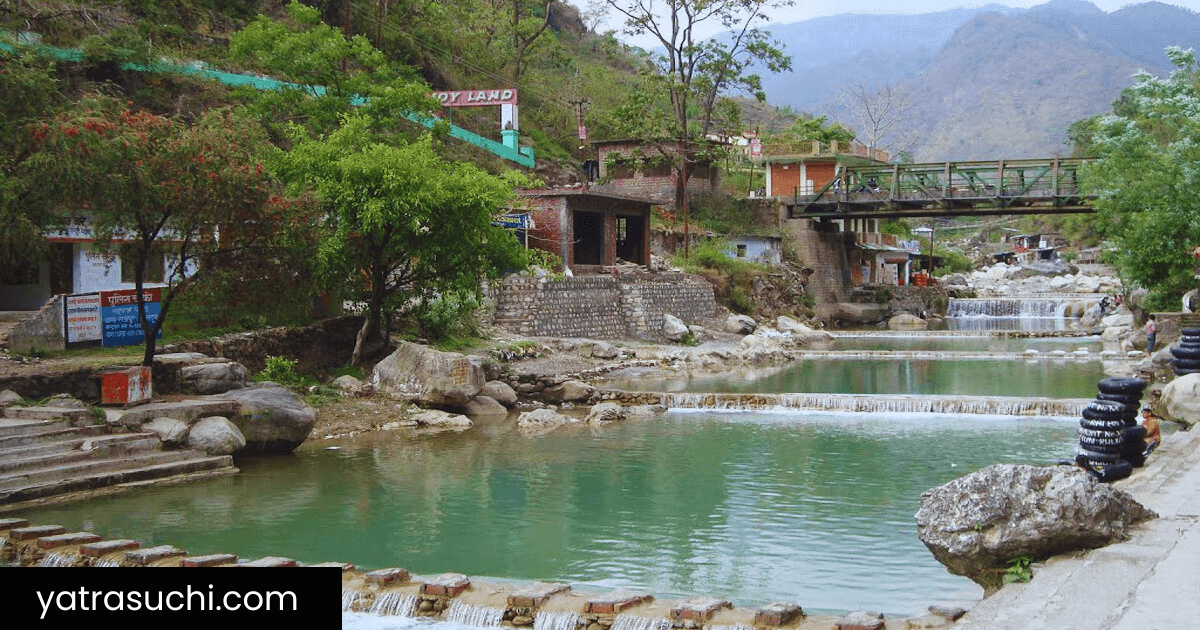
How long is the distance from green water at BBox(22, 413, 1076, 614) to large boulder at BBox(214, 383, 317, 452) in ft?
1.40

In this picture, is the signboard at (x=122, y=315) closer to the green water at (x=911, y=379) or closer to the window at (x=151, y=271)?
the window at (x=151, y=271)

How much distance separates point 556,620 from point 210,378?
12.3 meters

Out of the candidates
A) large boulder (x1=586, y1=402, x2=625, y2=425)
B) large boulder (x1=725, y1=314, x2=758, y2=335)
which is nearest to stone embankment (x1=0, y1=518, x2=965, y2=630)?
large boulder (x1=586, y1=402, x2=625, y2=425)

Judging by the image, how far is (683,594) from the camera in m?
10.3

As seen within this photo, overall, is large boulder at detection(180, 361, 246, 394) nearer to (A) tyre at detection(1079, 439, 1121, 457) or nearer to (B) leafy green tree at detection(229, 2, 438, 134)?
(B) leafy green tree at detection(229, 2, 438, 134)

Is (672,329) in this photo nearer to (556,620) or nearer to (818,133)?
(556,620)

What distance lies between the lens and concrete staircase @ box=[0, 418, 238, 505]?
46.0ft

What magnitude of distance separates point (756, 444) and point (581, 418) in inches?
183

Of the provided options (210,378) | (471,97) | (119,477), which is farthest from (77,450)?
(471,97)

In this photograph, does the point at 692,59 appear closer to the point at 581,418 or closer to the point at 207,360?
the point at 581,418

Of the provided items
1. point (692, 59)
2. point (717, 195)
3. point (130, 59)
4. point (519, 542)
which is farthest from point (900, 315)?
point (519, 542)

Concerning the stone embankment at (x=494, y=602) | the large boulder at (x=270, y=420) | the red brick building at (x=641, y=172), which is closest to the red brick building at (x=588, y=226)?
the red brick building at (x=641, y=172)

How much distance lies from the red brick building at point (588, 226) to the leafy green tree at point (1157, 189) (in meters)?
17.1

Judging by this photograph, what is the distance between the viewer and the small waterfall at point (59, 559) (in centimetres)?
1066
